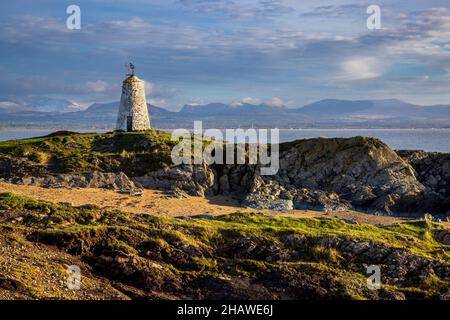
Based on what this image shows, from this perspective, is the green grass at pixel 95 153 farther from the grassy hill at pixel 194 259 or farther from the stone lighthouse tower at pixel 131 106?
the grassy hill at pixel 194 259

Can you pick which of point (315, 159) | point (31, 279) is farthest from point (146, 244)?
point (315, 159)

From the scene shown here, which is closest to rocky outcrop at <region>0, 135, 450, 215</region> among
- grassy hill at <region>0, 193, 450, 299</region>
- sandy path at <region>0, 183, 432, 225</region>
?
sandy path at <region>0, 183, 432, 225</region>

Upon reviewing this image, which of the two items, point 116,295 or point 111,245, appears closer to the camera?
point 116,295

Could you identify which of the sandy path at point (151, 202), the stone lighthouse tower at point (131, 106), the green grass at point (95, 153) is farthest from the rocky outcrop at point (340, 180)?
the stone lighthouse tower at point (131, 106)

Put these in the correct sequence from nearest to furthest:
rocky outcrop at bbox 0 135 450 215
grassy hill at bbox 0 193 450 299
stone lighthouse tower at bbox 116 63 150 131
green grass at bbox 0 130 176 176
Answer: grassy hill at bbox 0 193 450 299 → rocky outcrop at bbox 0 135 450 215 → green grass at bbox 0 130 176 176 → stone lighthouse tower at bbox 116 63 150 131

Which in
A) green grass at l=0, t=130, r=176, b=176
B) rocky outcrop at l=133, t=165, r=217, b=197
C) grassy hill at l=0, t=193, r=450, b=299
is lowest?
grassy hill at l=0, t=193, r=450, b=299

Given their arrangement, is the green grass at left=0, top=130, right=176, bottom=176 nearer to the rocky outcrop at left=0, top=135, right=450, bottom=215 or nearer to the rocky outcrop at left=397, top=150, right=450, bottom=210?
the rocky outcrop at left=0, top=135, right=450, bottom=215

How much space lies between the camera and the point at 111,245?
85.3 feet

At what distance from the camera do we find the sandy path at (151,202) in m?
43.0

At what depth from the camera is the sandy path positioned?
43.0 metres

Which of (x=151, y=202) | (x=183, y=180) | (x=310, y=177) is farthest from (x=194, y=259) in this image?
(x=310, y=177)

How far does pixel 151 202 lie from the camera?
4584cm

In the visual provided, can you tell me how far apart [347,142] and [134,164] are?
22871 mm
